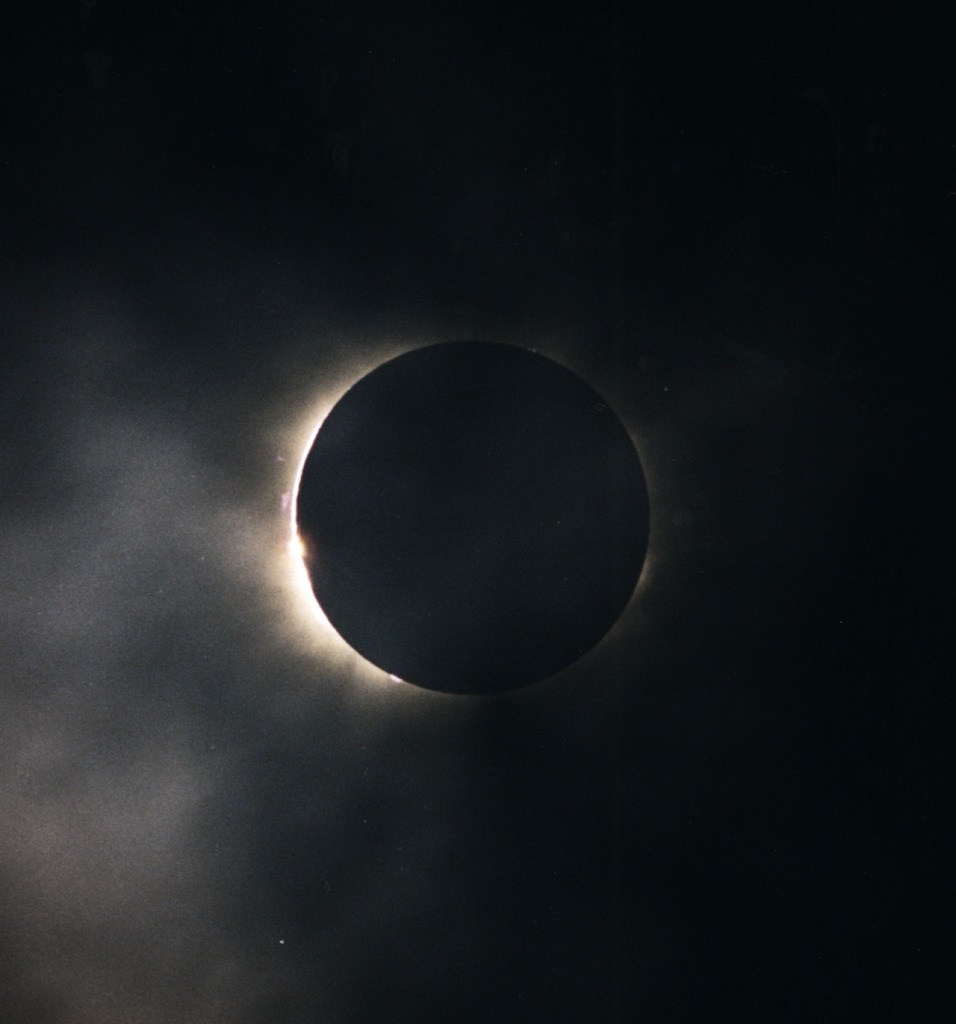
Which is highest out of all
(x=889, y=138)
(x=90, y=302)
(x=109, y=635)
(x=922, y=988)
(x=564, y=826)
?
(x=889, y=138)

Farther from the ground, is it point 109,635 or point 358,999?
point 109,635

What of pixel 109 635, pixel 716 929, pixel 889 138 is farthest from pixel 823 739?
pixel 109 635

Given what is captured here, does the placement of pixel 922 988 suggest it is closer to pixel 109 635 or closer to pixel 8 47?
pixel 109 635
